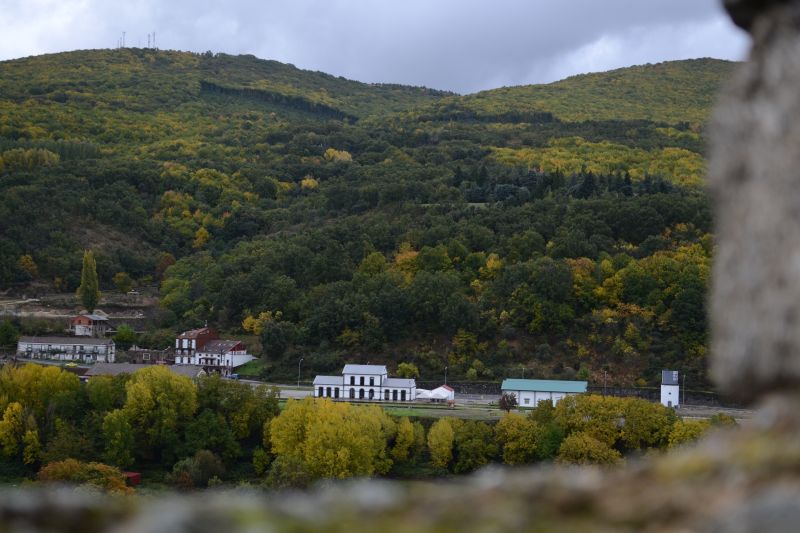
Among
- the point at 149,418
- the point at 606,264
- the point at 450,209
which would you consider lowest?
the point at 149,418

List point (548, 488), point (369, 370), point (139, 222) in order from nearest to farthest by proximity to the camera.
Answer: point (548, 488)
point (369, 370)
point (139, 222)

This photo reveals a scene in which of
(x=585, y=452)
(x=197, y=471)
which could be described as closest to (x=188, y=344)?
(x=197, y=471)

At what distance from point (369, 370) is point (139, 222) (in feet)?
159

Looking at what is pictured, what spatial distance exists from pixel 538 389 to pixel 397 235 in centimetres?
3108

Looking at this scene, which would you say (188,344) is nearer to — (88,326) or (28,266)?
(88,326)

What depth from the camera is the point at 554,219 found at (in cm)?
8600

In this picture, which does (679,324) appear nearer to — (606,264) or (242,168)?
(606,264)

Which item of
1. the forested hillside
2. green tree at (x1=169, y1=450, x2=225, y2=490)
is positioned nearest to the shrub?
green tree at (x1=169, y1=450, x2=225, y2=490)

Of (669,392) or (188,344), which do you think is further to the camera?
(188,344)

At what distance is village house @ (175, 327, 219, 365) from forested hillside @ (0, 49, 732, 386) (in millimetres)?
4387

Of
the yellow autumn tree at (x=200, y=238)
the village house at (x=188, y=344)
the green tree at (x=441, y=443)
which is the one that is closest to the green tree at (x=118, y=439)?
the green tree at (x=441, y=443)

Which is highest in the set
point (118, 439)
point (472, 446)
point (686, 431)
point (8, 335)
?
point (8, 335)

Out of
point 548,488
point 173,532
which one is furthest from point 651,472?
point 173,532

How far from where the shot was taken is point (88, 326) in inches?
3184
